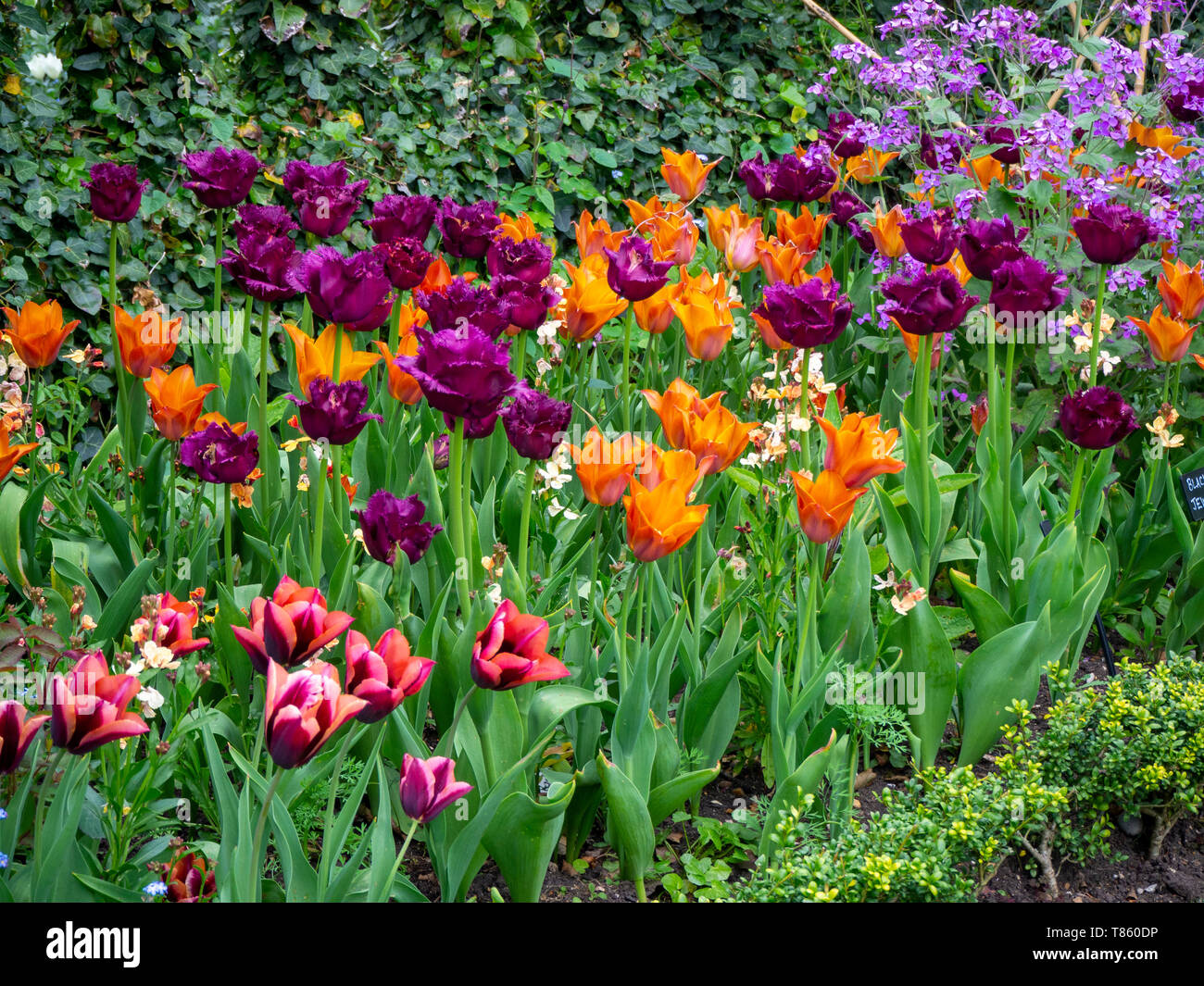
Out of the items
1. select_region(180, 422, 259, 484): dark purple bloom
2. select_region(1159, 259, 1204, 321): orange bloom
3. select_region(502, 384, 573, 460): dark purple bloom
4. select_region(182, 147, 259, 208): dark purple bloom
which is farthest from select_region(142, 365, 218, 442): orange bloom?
select_region(1159, 259, 1204, 321): orange bloom

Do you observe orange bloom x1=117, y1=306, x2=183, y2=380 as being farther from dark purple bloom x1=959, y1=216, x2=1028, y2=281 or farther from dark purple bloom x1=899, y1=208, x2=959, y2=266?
dark purple bloom x1=959, y1=216, x2=1028, y2=281

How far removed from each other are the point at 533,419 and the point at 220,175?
3.39ft

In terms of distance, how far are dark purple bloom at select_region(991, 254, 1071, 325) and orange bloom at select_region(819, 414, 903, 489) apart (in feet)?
2.29

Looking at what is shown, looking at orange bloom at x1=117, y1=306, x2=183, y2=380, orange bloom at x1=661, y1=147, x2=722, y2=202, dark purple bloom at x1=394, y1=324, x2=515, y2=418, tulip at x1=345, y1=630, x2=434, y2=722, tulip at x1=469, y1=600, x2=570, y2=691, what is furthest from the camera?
orange bloom at x1=661, y1=147, x2=722, y2=202

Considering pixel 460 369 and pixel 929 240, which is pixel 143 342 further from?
pixel 929 240

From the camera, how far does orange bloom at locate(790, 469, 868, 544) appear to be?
1.90 meters

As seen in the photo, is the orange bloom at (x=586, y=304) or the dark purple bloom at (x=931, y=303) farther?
the orange bloom at (x=586, y=304)

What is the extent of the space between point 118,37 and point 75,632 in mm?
2633

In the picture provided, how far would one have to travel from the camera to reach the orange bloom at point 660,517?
5.87ft

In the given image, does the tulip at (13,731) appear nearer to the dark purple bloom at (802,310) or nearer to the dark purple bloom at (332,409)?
the dark purple bloom at (332,409)

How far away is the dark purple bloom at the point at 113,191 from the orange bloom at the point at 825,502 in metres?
1.70

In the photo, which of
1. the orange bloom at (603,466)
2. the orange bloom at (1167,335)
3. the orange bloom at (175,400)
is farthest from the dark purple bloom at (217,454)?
the orange bloom at (1167,335)

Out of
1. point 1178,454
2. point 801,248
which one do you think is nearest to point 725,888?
point 801,248
